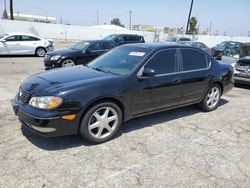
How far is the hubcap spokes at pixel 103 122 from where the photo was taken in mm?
3439

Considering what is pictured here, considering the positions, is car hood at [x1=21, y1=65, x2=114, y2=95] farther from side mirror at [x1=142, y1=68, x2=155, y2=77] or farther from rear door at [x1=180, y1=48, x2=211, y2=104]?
rear door at [x1=180, y1=48, x2=211, y2=104]

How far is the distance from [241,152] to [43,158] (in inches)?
116

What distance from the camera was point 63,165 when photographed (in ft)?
9.66

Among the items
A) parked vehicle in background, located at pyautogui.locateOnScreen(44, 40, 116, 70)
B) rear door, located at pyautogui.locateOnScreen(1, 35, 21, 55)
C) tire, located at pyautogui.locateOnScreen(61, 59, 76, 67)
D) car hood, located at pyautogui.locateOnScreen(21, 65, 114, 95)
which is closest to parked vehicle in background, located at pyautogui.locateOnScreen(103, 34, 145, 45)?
parked vehicle in background, located at pyautogui.locateOnScreen(44, 40, 116, 70)

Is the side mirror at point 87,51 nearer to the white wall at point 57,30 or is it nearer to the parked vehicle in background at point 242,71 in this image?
the parked vehicle in background at point 242,71

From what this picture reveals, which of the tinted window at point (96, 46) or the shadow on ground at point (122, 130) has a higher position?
the tinted window at point (96, 46)

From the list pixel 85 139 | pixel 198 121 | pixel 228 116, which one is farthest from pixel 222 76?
pixel 85 139

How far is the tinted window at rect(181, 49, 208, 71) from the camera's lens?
15.1ft

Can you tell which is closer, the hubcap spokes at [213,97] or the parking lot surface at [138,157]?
the parking lot surface at [138,157]

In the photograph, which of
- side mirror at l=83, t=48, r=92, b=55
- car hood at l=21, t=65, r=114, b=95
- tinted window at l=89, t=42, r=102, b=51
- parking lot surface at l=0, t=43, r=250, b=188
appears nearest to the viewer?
parking lot surface at l=0, t=43, r=250, b=188

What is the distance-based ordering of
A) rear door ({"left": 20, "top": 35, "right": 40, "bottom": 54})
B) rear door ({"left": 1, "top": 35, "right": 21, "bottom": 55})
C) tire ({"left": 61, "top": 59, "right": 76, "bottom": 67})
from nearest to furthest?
1. tire ({"left": 61, "top": 59, "right": 76, "bottom": 67})
2. rear door ({"left": 1, "top": 35, "right": 21, "bottom": 55})
3. rear door ({"left": 20, "top": 35, "right": 40, "bottom": 54})

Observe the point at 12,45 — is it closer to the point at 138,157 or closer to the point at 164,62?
the point at 164,62

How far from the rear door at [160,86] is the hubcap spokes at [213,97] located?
118 cm

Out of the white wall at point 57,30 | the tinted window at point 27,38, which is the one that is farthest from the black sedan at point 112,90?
the white wall at point 57,30
